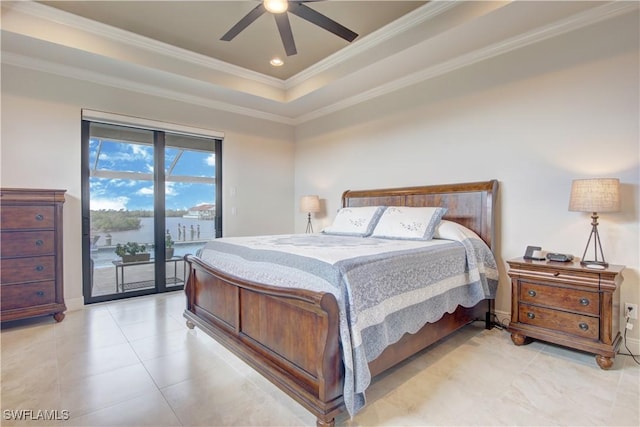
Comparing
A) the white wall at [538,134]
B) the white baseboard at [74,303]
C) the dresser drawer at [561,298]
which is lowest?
the white baseboard at [74,303]

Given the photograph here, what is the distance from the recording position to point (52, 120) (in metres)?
3.37

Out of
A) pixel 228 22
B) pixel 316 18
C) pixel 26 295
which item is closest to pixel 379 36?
pixel 316 18

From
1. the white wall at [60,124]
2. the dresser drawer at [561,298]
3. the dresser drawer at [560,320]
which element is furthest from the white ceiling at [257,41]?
the dresser drawer at [560,320]

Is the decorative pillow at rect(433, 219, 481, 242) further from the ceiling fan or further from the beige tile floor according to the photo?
the ceiling fan

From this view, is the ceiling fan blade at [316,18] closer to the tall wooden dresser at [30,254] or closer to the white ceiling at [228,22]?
the white ceiling at [228,22]

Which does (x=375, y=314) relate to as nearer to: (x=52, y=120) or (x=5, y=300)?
(x=5, y=300)

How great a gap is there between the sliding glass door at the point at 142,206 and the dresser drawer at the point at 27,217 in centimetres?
55

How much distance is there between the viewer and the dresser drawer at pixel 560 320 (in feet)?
7.25

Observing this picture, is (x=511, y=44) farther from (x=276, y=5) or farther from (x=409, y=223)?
(x=276, y=5)

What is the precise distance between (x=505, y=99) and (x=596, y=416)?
2.59 meters

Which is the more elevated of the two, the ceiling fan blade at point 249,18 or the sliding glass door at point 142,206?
the ceiling fan blade at point 249,18

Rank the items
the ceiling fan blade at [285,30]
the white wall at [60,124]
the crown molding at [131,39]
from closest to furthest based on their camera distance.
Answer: the ceiling fan blade at [285,30]
the crown molding at [131,39]
the white wall at [60,124]

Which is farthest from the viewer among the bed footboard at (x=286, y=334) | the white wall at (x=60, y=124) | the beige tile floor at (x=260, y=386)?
the white wall at (x=60, y=124)

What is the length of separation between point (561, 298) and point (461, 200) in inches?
48.2
